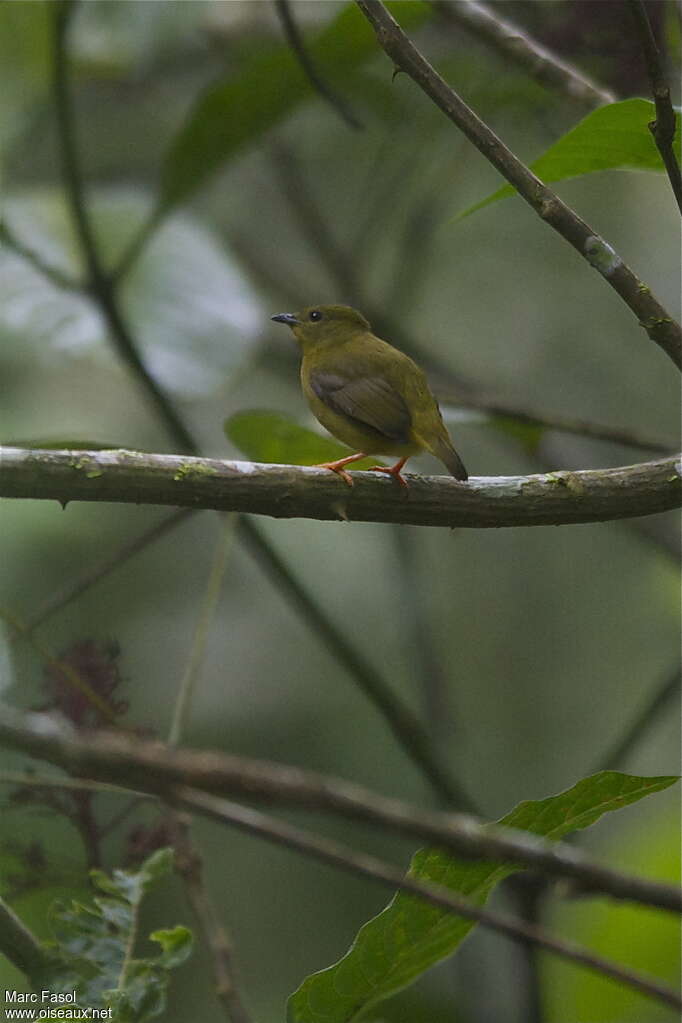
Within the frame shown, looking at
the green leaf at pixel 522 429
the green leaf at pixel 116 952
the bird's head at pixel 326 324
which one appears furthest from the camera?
the bird's head at pixel 326 324

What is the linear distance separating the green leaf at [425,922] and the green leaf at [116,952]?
0.60 ft

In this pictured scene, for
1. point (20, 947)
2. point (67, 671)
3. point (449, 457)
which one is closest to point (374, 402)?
point (449, 457)

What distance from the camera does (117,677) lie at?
191 centimetres

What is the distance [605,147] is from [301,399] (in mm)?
3391

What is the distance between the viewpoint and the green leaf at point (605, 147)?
184 cm

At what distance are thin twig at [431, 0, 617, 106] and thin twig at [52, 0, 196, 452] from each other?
916mm

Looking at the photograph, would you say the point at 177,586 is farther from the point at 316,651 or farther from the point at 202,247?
the point at 202,247

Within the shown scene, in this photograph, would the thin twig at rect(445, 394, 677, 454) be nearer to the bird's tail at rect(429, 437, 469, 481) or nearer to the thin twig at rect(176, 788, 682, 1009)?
the bird's tail at rect(429, 437, 469, 481)

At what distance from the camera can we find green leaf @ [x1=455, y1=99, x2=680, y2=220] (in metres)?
1.84

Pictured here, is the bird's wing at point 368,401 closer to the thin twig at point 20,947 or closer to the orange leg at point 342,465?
the orange leg at point 342,465

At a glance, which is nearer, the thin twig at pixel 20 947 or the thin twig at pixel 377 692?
the thin twig at pixel 20 947

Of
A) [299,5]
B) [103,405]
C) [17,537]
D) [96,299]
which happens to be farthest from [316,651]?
[299,5]

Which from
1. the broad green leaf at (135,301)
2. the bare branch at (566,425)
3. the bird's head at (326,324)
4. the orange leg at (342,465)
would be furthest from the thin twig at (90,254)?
the bare branch at (566,425)

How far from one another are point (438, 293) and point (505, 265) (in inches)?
13.7
